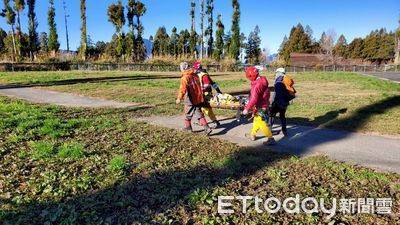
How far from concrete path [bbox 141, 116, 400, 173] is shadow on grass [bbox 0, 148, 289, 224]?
54.5 inches

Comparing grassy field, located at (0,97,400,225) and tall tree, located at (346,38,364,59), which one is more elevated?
tall tree, located at (346,38,364,59)

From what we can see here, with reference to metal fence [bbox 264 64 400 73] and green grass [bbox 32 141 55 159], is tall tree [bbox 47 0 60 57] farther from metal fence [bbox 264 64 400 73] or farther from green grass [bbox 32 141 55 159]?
green grass [bbox 32 141 55 159]

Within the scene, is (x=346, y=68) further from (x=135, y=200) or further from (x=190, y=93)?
(x=135, y=200)

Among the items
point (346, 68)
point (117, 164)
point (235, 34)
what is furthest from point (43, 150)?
point (346, 68)

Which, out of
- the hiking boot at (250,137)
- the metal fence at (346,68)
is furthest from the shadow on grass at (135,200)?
the metal fence at (346,68)

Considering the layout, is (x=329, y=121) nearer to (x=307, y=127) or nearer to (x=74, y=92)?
(x=307, y=127)

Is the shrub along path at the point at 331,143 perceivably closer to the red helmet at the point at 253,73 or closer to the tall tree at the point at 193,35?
the red helmet at the point at 253,73

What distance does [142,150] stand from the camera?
5941 millimetres

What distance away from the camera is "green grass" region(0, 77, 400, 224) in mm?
3672

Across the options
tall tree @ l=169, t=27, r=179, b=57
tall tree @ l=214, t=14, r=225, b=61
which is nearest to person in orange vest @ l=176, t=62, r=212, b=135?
tall tree @ l=214, t=14, r=225, b=61

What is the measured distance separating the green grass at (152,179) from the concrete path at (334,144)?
403mm

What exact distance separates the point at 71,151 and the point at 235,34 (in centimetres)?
5173

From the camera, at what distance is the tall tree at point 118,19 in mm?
47844

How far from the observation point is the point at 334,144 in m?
6.46
